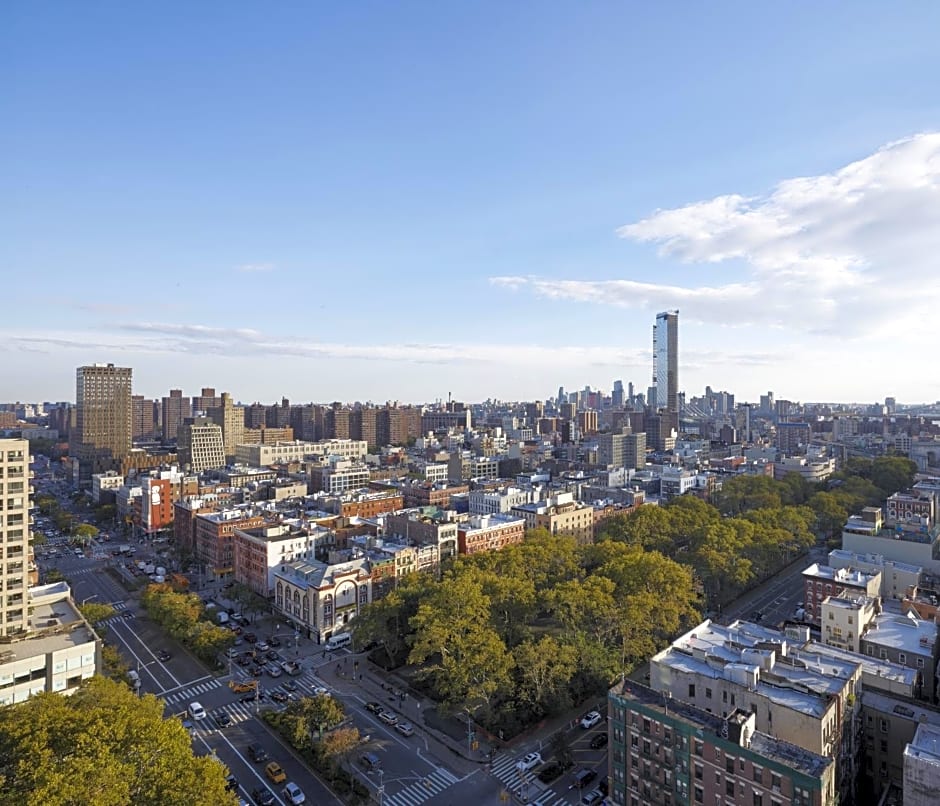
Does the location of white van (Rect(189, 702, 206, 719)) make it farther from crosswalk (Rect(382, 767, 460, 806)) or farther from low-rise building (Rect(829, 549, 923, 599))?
low-rise building (Rect(829, 549, 923, 599))

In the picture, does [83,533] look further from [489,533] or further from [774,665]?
[774,665]

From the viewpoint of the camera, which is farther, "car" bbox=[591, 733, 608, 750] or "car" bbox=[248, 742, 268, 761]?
"car" bbox=[591, 733, 608, 750]

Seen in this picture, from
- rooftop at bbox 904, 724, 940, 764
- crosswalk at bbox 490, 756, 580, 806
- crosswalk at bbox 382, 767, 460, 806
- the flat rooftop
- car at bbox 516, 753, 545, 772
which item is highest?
the flat rooftop

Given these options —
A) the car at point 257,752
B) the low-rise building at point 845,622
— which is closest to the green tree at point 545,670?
the car at point 257,752

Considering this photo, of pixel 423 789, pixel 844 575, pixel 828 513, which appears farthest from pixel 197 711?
pixel 828 513

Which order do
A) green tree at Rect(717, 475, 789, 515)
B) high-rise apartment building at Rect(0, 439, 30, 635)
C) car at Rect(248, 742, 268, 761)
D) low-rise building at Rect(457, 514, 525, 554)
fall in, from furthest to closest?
green tree at Rect(717, 475, 789, 515)
low-rise building at Rect(457, 514, 525, 554)
high-rise apartment building at Rect(0, 439, 30, 635)
car at Rect(248, 742, 268, 761)

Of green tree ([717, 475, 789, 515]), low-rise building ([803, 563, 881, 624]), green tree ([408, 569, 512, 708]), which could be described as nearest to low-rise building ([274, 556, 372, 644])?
green tree ([408, 569, 512, 708])
